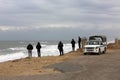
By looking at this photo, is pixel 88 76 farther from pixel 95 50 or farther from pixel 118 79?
pixel 95 50

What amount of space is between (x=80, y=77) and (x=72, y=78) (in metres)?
0.57

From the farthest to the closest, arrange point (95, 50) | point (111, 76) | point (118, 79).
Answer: point (95, 50)
point (111, 76)
point (118, 79)

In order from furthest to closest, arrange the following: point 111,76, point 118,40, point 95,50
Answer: point 118,40
point 95,50
point 111,76

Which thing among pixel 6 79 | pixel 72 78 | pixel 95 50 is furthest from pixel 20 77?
pixel 95 50

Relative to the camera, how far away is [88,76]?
2133 cm

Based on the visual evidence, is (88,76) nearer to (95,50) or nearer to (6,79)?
(6,79)

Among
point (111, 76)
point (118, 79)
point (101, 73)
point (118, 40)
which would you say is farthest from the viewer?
point (118, 40)

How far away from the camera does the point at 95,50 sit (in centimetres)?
4225

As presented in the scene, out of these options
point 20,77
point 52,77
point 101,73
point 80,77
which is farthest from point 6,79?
point 101,73

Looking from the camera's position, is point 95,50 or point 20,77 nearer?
point 20,77

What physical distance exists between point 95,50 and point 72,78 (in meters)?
21.9

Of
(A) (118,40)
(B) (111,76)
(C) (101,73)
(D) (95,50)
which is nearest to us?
(B) (111,76)

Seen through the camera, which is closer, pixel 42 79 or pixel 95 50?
pixel 42 79

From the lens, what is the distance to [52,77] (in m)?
21.7
